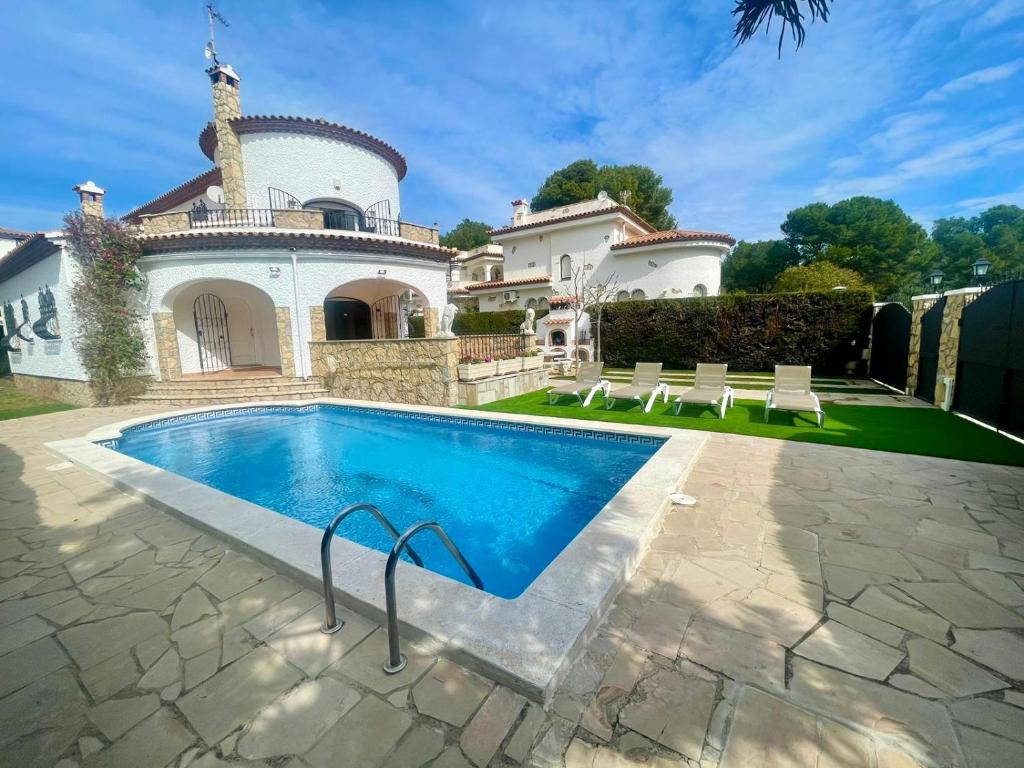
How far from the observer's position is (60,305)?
1287cm

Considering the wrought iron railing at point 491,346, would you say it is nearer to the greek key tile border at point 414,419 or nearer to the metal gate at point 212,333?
the greek key tile border at point 414,419

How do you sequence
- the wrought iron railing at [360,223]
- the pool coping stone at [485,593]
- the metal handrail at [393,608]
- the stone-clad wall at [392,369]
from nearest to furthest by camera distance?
the metal handrail at [393,608] < the pool coping stone at [485,593] < the stone-clad wall at [392,369] < the wrought iron railing at [360,223]

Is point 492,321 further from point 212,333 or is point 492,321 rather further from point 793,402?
point 793,402

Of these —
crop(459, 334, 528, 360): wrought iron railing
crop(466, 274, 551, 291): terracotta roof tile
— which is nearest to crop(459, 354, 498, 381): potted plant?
crop(459, 334, 528, 360): wrought iron railing

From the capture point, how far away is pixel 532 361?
13984 mm

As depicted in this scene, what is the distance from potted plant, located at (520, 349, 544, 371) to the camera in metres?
13.7

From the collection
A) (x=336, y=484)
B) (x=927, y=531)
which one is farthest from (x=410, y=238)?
(x=927, y=531)

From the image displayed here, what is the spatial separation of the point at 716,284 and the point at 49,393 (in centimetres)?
3033

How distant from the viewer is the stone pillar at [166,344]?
1332cm

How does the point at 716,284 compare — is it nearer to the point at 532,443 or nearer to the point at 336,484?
the point at 532,443

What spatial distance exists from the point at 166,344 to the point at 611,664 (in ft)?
53.9

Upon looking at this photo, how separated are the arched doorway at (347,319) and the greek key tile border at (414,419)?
8077 millimetres

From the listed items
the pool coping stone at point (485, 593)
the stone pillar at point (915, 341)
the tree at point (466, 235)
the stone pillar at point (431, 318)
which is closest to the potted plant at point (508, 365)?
the stone pillar at point (431, 318)

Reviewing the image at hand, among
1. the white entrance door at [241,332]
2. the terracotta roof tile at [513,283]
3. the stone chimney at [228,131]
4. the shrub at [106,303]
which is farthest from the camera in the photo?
the terracotta roof tile at [513,283]
